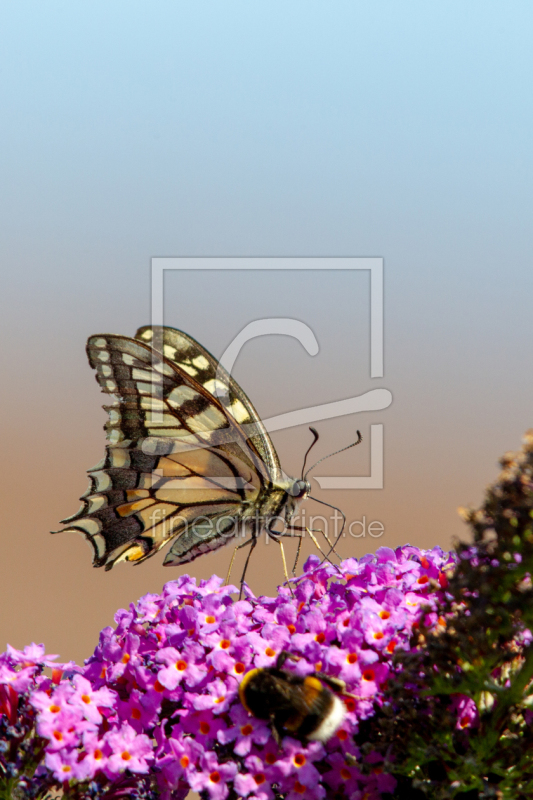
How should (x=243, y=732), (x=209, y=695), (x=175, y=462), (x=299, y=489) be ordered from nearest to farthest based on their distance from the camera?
(x=243, y=732)
(x=209, y=695)
(x=299, y=489)
(x=175, y=462)

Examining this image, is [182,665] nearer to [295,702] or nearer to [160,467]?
[295,702]

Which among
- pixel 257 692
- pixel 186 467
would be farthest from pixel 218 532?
pixel 257 692

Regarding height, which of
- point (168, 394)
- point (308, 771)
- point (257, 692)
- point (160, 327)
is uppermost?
point (160, 327)

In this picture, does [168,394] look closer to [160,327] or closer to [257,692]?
[160,327]

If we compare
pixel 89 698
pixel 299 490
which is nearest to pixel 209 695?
pixel 89 698

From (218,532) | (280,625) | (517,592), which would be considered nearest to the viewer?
(517,592)

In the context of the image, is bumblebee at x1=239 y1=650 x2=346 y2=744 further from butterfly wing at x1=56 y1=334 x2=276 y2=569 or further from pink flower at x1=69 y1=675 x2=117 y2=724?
butterfly wing at x1=56 y1=334 x2=276 y2=569

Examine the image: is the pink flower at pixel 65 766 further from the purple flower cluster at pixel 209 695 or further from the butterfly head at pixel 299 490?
the butterfly head at pixel 299 490
